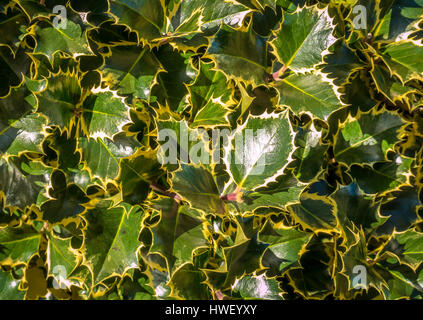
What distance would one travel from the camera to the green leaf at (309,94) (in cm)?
79

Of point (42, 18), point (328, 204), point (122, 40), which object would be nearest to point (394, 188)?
point (328, 204)

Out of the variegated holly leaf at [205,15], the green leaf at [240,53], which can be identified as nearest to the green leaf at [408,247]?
the green leaf at [240,53]

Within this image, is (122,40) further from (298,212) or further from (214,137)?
(298,212)

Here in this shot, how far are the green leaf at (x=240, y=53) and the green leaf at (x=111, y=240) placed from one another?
364 mm

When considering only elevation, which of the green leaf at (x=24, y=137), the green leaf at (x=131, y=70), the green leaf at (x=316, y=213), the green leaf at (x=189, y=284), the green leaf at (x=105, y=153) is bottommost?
the green leaf at (x=189, y=284)

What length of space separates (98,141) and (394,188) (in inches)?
26.4

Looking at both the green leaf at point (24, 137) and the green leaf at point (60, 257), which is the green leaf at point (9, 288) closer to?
the green leaf at point (60, 257)

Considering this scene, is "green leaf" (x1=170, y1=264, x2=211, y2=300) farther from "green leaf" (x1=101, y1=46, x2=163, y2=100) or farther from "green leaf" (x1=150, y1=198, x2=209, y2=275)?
"green leaf" (x1=101, y1=46, x2=163, y2=100)

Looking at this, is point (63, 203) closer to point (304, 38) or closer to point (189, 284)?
point (189, 284)

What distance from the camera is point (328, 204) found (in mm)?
829

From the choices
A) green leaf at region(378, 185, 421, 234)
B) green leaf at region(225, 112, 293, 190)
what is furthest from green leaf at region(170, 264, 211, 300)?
green leaf at region(378, 185, 421, 234)

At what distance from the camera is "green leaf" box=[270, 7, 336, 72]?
790 millimetres

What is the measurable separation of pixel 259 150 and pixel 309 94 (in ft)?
0.59
